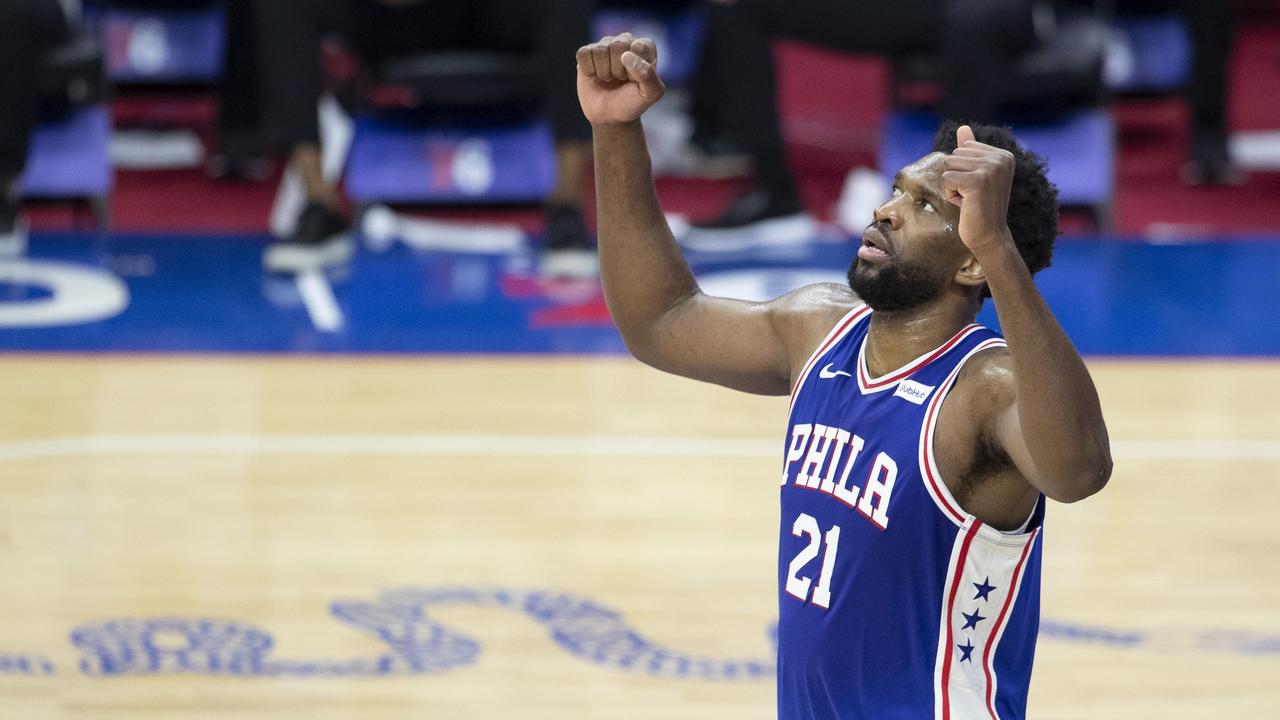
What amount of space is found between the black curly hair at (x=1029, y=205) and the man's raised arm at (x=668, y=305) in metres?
0.33

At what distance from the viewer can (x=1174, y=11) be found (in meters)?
8.39

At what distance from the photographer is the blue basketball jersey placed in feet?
7.74

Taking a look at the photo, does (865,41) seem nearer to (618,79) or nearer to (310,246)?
(310,246)

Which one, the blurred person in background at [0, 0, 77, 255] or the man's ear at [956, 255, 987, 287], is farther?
the blurred person in background at [0, 0, 77, 255]

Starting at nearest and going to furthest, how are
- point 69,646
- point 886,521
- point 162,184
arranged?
point 886,521 → point 69,646 → point 162,184

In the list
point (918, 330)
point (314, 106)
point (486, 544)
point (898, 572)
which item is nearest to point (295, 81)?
point (314, 106)

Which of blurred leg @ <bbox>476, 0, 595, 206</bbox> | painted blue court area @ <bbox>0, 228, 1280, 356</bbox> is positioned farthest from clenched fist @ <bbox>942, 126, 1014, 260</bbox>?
blurred leg @ <bbox>476, 0, 595, 206</bbox>

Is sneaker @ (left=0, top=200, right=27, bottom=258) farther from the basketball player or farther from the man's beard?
the man's beard

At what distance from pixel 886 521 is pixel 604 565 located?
2.14 m

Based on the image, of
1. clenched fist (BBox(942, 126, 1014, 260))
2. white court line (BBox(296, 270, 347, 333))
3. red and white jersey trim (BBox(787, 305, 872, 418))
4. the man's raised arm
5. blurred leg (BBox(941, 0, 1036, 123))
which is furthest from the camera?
blurred leg (BBox(941, 0, 1036, 123))

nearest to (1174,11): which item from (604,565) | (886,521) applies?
(604,565)

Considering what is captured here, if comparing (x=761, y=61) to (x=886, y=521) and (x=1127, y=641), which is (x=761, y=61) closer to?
(x=1127, y=641)

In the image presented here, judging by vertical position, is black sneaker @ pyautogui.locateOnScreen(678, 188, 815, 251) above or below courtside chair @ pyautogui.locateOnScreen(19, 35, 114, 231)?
below

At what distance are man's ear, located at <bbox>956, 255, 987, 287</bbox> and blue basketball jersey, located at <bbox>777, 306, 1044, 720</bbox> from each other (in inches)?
2.8
